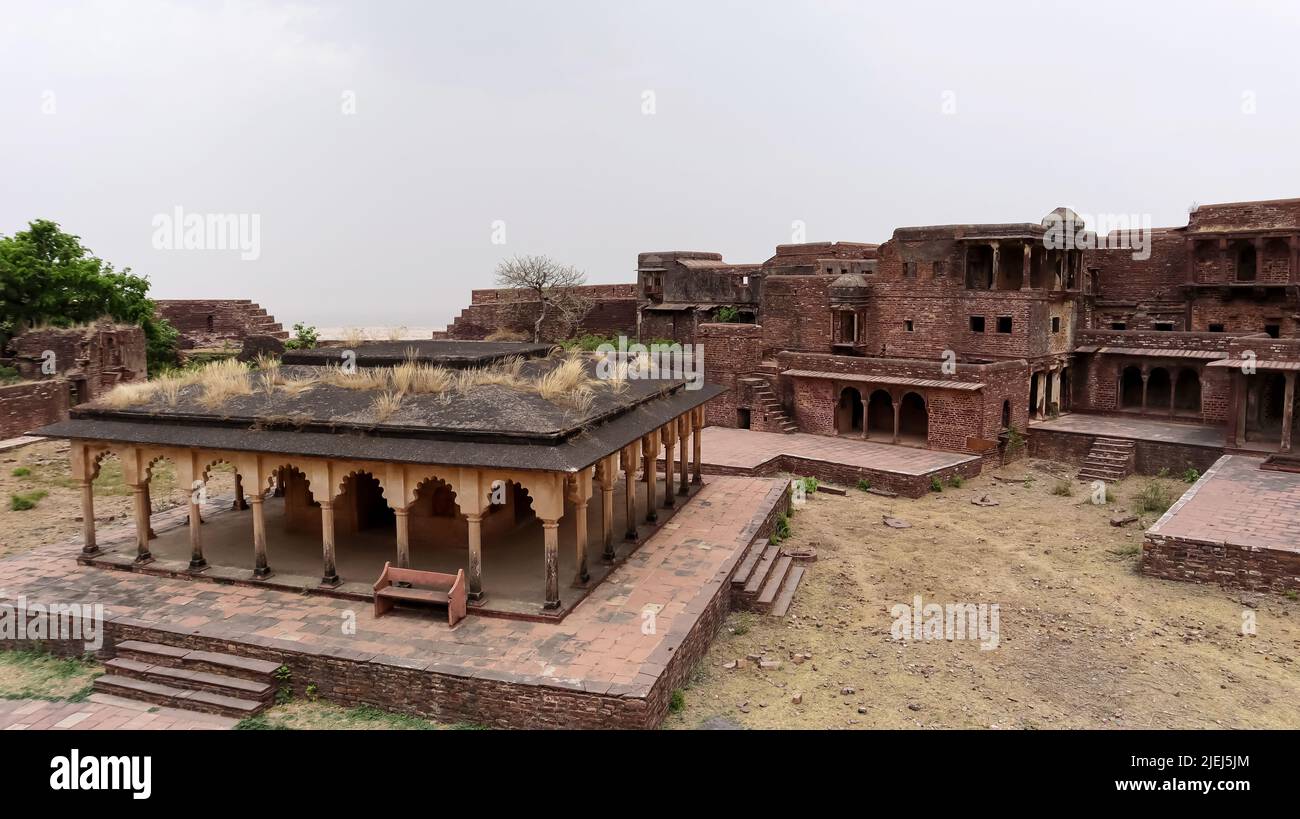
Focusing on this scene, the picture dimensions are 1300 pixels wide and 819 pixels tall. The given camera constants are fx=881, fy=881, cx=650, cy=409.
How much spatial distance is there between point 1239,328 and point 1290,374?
8.46 metres

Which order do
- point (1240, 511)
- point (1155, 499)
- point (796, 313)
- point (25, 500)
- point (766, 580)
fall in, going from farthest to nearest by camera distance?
1. point (796, 313)
2. point (1155, 499)
3. point (25, 500)
4. point (1240, 511)
5. point (766, 580)

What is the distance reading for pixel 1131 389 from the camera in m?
26.6

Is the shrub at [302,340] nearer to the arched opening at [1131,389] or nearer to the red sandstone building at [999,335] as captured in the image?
the red sandstone building at [999,335]

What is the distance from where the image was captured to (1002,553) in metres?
15.1

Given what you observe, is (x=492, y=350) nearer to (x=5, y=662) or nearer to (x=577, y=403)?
(x=577, y=403)

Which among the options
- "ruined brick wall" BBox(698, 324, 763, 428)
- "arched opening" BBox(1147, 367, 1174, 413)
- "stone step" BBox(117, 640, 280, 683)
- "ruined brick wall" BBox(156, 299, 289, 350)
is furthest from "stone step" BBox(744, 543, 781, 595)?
"ruined brick wall" BBox(156, 299, 289, 350)

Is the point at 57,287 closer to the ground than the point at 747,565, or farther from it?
farther from it

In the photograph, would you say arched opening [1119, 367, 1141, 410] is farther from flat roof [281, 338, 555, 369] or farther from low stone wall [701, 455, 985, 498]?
flat roof [281, 338, 555, 369]

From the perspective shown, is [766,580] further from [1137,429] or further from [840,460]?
[1137,429]

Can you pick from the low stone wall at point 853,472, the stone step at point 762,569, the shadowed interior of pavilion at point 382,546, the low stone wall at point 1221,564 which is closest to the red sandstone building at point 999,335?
the low stone wall at point 853,472

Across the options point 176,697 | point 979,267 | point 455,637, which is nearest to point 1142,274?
point 979,267

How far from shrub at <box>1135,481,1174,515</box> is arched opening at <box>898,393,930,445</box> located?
6.33 metres

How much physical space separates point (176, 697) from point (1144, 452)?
20.8 meters

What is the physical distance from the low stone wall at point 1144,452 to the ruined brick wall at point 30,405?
84.8 feet
